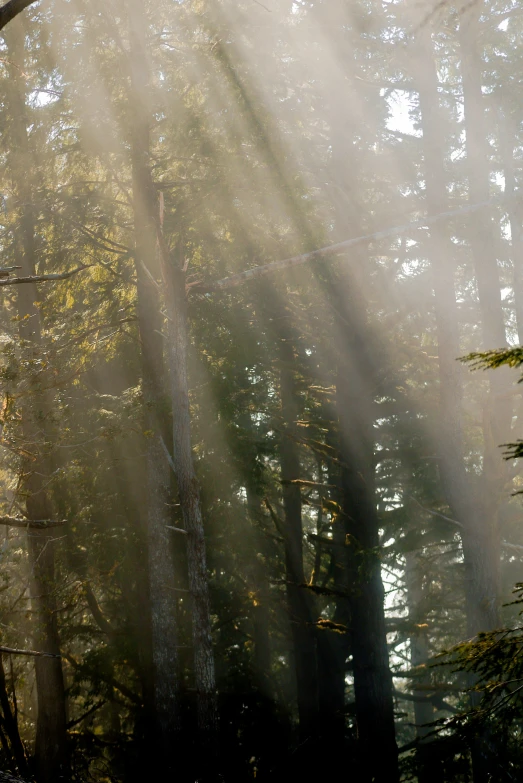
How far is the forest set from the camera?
13305 mm

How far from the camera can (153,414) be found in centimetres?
1353

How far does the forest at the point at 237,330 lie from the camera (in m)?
13.3

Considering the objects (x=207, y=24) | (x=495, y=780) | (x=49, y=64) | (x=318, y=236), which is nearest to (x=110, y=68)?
(x=49, y=64)

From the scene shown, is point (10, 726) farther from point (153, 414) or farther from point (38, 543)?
point (153, 414)

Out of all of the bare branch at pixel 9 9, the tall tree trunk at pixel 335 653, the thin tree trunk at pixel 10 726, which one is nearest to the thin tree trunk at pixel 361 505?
the tall tree trunk at pixel 335 653

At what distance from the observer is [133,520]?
1538 cm

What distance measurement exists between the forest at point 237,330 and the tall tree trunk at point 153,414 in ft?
0.18

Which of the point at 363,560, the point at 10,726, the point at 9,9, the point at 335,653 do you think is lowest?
the point at 10,726

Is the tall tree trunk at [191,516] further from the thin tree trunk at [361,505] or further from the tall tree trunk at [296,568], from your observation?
the tall tree trunk at [296,568]

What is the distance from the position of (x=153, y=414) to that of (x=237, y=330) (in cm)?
287

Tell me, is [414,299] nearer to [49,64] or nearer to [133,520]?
[133,520]

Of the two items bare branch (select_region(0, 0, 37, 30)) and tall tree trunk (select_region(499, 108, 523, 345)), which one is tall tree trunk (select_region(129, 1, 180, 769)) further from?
bare branch (select_region(0, 0, 37, 30))

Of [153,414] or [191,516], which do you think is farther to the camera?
[153,414]

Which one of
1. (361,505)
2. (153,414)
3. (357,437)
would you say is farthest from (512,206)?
(153,414)
